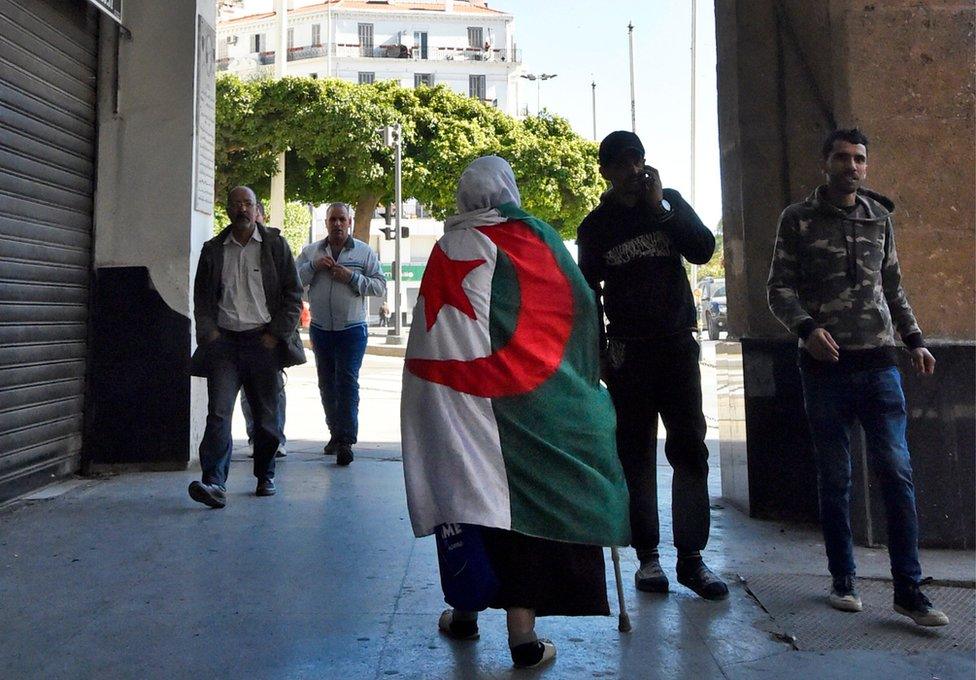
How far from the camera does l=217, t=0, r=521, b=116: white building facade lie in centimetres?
7325

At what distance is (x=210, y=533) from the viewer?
18.4 feet

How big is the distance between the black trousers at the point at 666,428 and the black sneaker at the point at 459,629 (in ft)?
3.55

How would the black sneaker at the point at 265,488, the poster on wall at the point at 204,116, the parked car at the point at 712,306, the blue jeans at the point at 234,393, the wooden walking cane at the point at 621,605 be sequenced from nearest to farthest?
the wooden walking cane at the point at 621,605 < the blue jeans at the point at 234,393 < the black sneaker at the point at 265,488 < the poster on wall at the point at 204,116 < the parked car at the point at 712,306

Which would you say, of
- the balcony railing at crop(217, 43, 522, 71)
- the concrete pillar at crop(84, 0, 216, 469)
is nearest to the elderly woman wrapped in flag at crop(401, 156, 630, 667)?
the concrete pillar at crop(84, 0, 216, 469)

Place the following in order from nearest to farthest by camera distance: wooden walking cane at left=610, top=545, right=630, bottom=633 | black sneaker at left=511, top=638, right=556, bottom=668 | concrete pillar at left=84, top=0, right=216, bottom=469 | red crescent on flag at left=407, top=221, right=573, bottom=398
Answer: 1. black sneaker at left=511, top=638, right=556, bottom=668
2. red crescent on flag at left=407, top=221, right=573, bottom=398
3. wooden walking cane at left=610, top=545, right=630, bottom=633
4. concrete pillar at left=84, top=0, right=216, bottom=469

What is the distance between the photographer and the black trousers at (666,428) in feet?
15.0

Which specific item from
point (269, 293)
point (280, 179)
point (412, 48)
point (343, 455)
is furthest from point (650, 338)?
point (412, 48)

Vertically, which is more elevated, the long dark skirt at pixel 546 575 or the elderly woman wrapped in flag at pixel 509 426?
the elderly woman wrapped in flag at pixel 509 426

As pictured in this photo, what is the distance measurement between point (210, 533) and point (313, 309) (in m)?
3.12

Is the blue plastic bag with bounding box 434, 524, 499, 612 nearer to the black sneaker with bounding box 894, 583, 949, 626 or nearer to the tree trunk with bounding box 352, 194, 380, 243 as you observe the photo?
the black sneaker with bounding box 894, 583, 949, 626

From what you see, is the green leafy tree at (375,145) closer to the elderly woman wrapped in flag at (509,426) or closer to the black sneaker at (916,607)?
the elderly woman wrapped in flag at (509,426)

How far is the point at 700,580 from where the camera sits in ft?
14.6

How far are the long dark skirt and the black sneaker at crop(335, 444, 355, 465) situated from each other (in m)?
4.54

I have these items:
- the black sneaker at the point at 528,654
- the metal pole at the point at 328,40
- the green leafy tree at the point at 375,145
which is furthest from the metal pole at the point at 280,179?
the black sneaker at the point at 528,654
